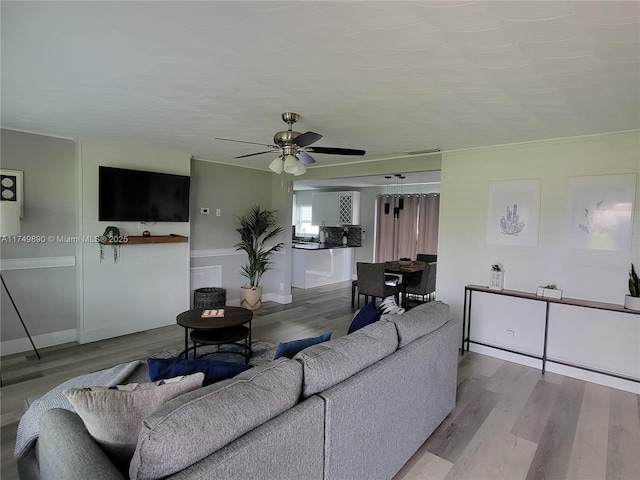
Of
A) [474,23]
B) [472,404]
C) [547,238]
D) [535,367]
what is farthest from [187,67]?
[535,367]

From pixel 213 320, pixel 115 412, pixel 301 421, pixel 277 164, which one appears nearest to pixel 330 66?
pixel 277 164

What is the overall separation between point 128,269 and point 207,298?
1.10 meters

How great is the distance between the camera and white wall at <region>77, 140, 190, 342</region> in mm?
4105

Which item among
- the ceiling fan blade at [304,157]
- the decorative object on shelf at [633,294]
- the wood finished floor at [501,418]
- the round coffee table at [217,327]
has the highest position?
the ceiling fan blade at [304,157]

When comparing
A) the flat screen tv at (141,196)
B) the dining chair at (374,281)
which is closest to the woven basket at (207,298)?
the flat screen tv at (141,196)

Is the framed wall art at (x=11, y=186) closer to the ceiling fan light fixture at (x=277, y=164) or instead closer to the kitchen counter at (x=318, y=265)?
the ceiling fan light fixture at (x=277, y=164)

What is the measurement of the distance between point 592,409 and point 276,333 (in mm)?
3313

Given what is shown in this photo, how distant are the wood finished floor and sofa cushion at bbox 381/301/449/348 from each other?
0.77m

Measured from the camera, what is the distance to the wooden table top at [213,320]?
3.19m

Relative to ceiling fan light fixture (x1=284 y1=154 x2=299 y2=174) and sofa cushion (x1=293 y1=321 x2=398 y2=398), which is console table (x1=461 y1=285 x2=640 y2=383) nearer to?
sofa cushion (x1=293 y1=321 x2=398 y2=398)

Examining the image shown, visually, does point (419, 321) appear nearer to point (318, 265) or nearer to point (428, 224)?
point (318, 265)

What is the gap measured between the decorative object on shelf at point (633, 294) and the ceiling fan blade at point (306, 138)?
3088 millimetres

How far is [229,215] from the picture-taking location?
5750mm

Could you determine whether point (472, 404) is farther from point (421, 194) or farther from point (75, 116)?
point (421, 194)
